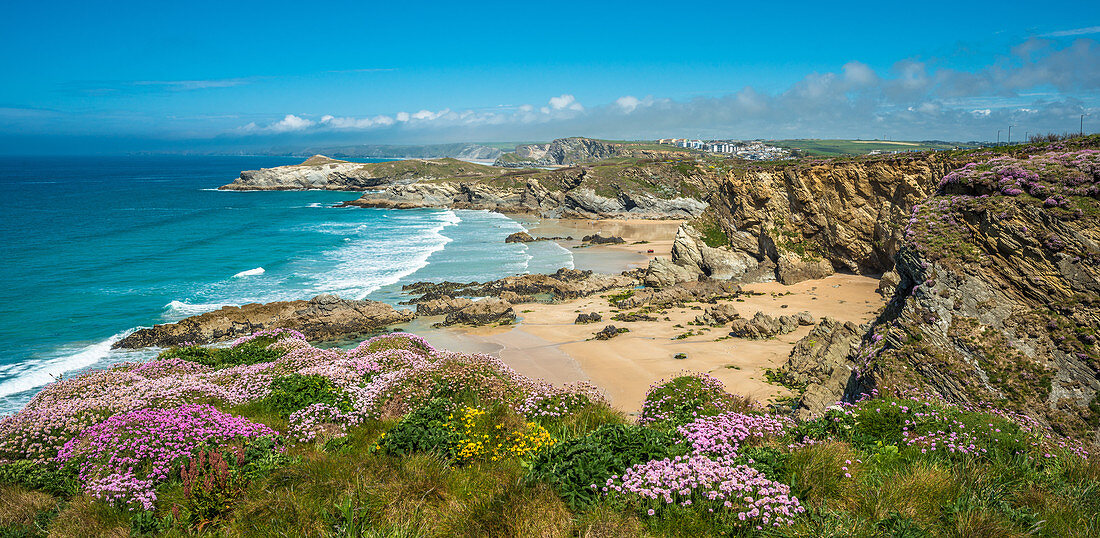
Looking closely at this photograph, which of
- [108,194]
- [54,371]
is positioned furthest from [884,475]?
[108,194]

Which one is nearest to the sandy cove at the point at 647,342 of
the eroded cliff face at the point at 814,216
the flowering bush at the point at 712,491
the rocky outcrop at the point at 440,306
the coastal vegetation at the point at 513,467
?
the rocky outcrop at the point at 440,306

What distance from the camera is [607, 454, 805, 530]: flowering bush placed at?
16.6 feet

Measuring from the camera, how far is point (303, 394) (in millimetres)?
9180

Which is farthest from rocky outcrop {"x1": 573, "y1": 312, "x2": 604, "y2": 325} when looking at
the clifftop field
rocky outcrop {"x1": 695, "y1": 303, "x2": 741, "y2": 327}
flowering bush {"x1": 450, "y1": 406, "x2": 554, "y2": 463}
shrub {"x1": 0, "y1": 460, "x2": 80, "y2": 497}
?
shrub {"x1": 0, "y1": 460, "x2": 80, "y2": 497}

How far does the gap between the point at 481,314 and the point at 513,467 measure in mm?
21606

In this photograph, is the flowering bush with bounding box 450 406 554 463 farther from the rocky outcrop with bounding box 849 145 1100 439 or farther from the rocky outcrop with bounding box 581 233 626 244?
the rocky outcrop with bounding box 581 233 626 244

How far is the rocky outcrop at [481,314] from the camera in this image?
27.6 m

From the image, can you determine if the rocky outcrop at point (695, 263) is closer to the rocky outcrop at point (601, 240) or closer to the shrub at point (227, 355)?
the rocky outcrop at point (601, 240)

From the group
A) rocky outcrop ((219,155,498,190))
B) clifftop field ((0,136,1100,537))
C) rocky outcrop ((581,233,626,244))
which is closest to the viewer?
clifftop field ((0,136,1100,537))

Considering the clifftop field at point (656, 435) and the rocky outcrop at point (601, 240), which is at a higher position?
the clifftop field at point (656, 435)

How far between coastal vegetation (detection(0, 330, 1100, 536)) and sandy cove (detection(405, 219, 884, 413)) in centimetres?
703

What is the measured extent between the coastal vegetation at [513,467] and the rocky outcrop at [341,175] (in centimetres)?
11683

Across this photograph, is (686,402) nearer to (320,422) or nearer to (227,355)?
(320,422)

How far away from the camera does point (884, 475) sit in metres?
6.09
